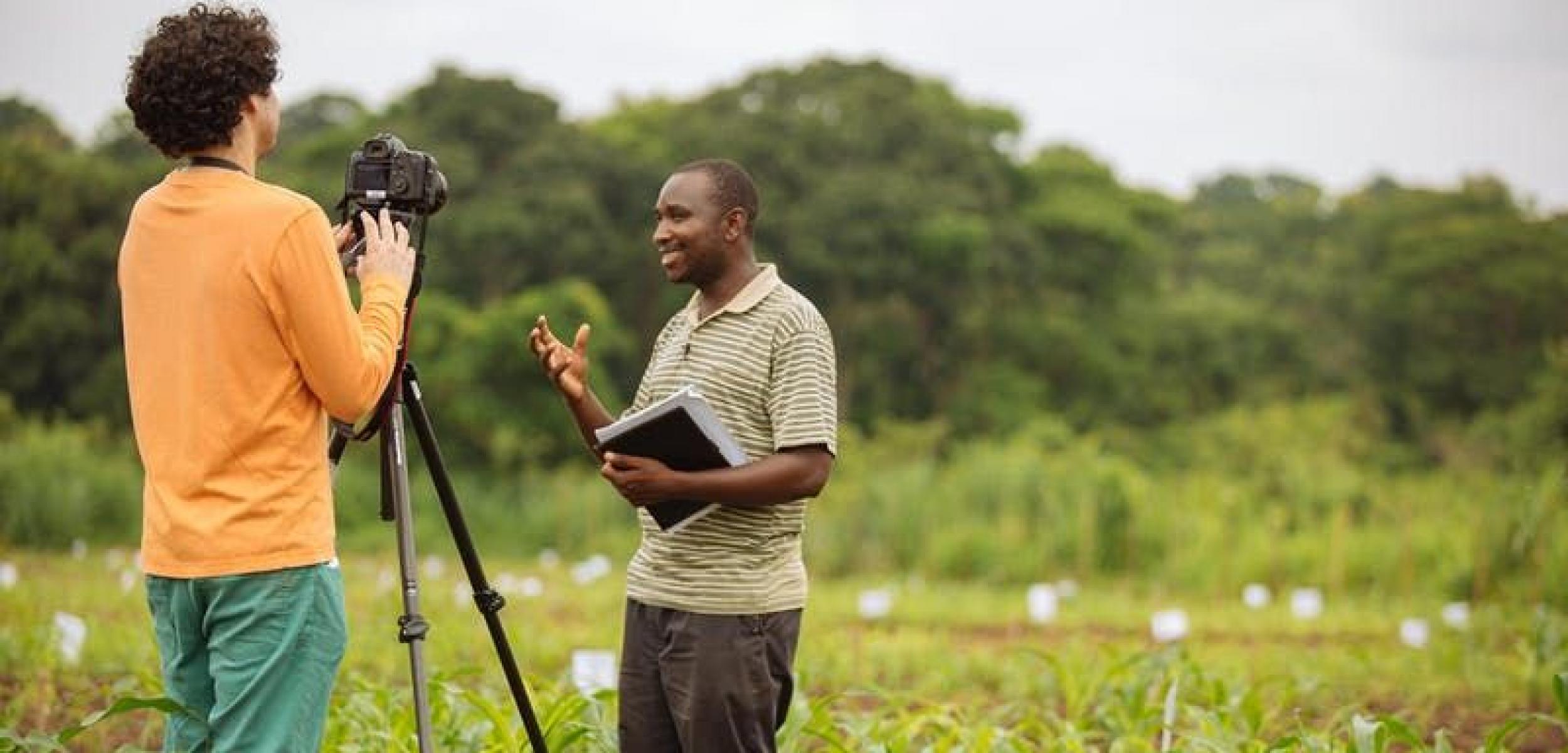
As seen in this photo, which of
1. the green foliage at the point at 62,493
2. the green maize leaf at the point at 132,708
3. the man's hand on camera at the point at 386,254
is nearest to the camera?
the green maize leaf at the point at 132,708

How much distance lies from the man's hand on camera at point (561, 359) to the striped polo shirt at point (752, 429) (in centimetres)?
19

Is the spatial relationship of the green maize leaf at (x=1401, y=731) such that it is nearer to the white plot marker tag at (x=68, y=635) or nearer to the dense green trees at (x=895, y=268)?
the white plot marker tag at (x=68, y=635)

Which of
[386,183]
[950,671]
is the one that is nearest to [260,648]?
[386,183]

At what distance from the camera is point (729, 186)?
3.24 meters

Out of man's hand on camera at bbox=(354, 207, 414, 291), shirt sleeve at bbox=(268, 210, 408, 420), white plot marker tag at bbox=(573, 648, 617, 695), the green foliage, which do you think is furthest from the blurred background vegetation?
shirt sleeve at bbox=(268, 210, 408, 420)

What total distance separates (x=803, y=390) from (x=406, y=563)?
78 cm

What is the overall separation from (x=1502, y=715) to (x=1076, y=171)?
2446 cm

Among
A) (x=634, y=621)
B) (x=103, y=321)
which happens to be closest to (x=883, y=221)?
(x=103, y=321)

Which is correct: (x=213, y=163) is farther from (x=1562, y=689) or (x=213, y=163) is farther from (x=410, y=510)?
(x=1562, y=689)

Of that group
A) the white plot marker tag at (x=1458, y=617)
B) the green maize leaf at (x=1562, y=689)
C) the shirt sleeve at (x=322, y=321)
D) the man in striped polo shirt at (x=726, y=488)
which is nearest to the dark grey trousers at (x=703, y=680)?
the man in striped polo shirt at (x=726, y=488)

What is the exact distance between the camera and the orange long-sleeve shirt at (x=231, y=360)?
2.55 m

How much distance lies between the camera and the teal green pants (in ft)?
8.45

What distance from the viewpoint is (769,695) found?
10.4ft

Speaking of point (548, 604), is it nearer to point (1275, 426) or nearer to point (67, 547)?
point (67, 547)
